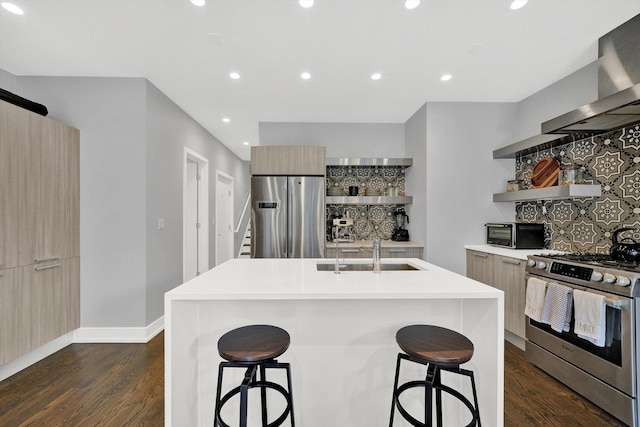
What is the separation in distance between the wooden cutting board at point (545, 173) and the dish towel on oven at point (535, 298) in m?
1.26

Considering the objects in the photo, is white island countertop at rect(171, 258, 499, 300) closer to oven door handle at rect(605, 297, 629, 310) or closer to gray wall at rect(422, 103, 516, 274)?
oven door handle at rect(605, 297, 629, 310)

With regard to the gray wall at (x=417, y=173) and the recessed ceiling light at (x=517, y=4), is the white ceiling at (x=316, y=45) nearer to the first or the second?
the recessed ceiling light at (x=517, y=4)

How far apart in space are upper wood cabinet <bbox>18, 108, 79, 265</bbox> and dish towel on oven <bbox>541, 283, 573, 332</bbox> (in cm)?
428

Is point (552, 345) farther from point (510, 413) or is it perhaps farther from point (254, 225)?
point (254, 225)

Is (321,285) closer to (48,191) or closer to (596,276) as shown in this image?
(596,276)

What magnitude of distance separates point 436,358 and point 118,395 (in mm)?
2288

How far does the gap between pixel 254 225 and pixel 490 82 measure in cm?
326

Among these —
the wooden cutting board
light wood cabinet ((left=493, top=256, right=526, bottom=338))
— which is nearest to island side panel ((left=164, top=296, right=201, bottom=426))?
light wood cabinet ((left=493, top=256, right=526, bottom=338))

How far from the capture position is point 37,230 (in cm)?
255

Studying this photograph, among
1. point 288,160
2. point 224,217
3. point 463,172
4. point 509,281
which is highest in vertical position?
point 288,160

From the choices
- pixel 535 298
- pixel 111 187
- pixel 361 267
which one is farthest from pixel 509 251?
pixel 111 187

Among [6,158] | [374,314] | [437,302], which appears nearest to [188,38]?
[6,158]

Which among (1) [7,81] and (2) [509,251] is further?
(2) [509,251]

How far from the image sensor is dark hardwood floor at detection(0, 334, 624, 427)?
1896 millimetres
